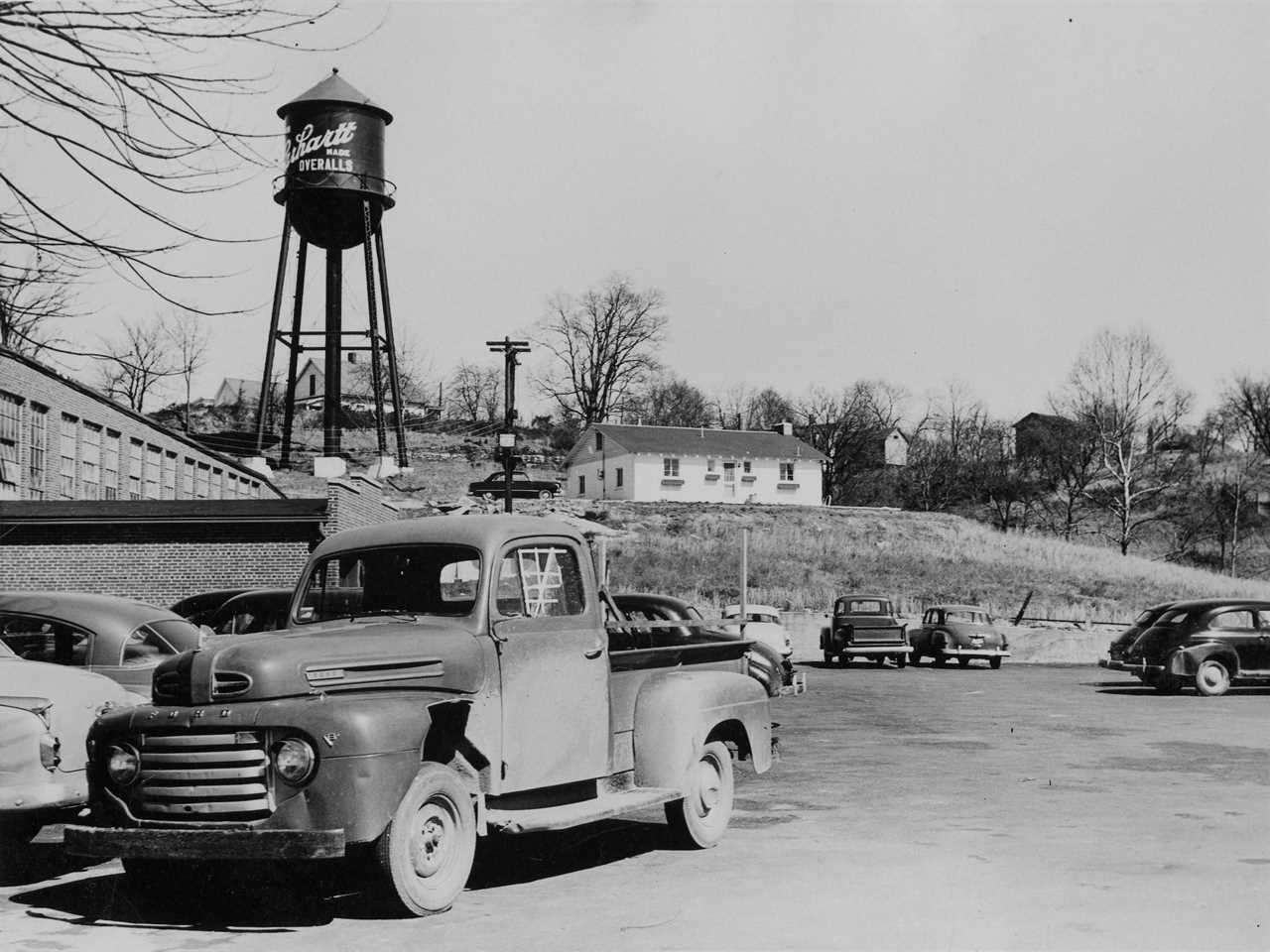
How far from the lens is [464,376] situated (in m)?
111

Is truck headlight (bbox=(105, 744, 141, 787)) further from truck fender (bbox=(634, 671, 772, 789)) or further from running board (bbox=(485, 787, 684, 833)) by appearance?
truck fender (bbox=(634, 671, 772, 789))

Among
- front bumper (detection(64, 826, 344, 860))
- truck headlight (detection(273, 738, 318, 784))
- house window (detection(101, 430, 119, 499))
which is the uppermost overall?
house window (detection(101, 430, 119, 499))

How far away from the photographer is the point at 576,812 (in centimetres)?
764

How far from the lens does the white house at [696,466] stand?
80.1 metres

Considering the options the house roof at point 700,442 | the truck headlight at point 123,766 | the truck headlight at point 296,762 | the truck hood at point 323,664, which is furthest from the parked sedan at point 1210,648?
the house roof at point 700,442

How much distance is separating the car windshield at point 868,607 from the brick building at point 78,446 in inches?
782

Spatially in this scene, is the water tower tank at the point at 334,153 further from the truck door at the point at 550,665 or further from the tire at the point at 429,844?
the tire at the point at 429,844

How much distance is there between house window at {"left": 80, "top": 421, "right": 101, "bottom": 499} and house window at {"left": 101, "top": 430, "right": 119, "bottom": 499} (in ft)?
0.93

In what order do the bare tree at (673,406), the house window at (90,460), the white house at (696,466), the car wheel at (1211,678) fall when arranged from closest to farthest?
1. the car wheel at (1211,678)
2. the house window at (90,460)
3. the white house at (696,466)
4. the bare tree at (673,406)

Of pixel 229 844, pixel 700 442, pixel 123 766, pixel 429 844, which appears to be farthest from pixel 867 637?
pixel 700 442

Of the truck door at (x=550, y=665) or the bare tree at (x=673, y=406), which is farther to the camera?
the bare tree at (x=673, y=406)

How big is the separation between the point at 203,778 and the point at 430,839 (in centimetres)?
116

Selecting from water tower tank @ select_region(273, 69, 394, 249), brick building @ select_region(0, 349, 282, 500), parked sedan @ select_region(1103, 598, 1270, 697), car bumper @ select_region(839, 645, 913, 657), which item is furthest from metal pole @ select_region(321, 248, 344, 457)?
parked sedan @ select_region(1103, 598, 1270, 697)

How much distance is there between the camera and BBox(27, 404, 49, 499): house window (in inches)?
1272
